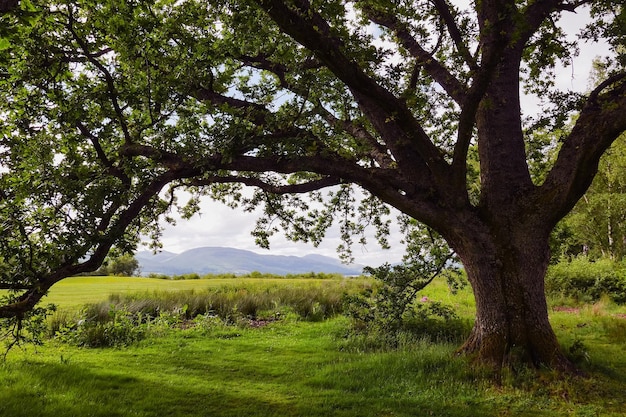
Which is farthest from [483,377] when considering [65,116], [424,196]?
[65,116]

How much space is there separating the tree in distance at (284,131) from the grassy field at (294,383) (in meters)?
0.89

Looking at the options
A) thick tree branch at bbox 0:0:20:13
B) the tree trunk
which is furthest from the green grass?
the tree trunk

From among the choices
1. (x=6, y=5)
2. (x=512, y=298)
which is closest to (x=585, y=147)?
(x=512, y=298)

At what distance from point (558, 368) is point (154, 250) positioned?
9.28 meters

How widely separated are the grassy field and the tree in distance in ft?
2.92

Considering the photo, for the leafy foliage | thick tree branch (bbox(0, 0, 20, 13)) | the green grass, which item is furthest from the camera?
the green grass

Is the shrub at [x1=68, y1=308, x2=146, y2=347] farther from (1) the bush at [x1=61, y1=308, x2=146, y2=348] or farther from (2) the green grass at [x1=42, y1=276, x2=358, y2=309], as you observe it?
(2) the green grass at [x1=42, y1=276, x2=358, y2=309]

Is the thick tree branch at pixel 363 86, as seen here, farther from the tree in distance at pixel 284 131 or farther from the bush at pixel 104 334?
the bush at pixel 104 334

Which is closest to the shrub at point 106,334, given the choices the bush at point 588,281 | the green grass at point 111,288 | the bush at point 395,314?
→ the green grass at point 111,288

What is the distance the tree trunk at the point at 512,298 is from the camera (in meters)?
7.69

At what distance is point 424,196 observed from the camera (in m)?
8.22

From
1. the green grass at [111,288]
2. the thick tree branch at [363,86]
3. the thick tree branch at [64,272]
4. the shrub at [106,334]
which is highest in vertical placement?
the thick tree branch at [363,86]

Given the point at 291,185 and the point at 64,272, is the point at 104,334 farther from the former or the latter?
the point at 291,185

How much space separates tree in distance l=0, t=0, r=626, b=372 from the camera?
20.8 ft
